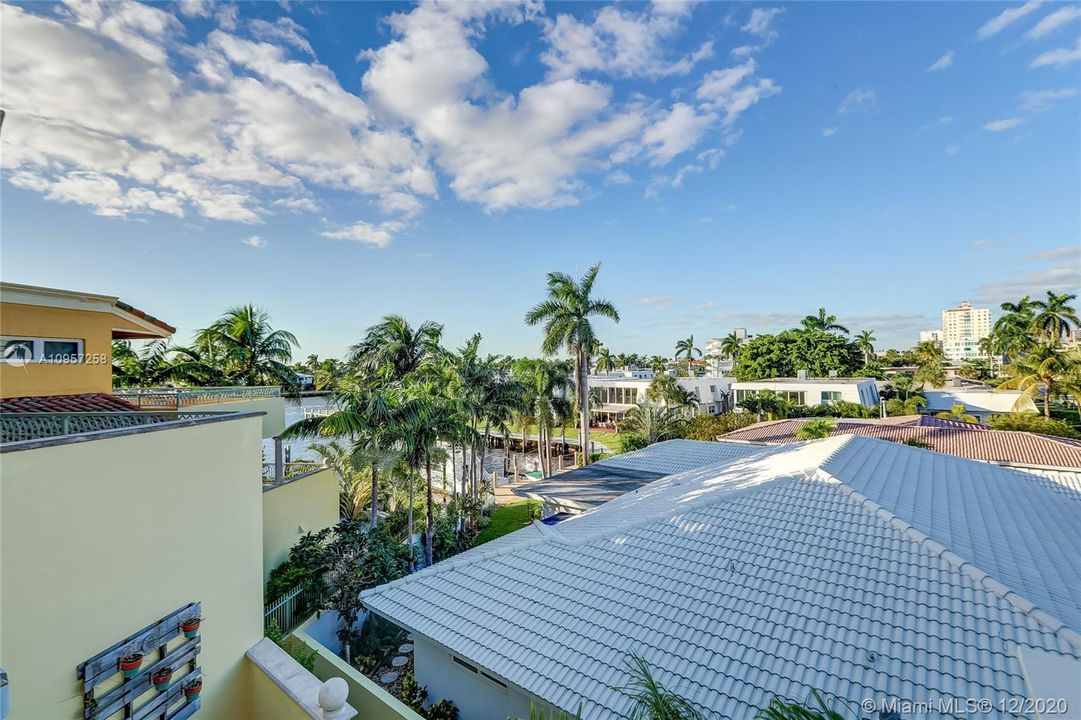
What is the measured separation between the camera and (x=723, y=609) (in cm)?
641

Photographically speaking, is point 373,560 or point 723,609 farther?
point 373,560

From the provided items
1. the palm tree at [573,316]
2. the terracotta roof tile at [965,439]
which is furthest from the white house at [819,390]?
the palm tree at [573,316]

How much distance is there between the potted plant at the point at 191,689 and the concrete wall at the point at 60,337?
269 inches

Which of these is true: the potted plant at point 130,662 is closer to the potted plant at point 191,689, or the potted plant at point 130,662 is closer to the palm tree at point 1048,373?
the potted plant at point 191,689

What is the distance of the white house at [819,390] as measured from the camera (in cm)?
3947

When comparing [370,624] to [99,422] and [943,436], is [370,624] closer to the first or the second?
[99,422]

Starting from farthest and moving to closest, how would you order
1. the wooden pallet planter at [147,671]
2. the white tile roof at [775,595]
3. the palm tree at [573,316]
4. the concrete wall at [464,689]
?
the palm tree at [573,316] → the concrete wall at [464,689] → the white tile roof at [775,595] → the wooden pallet planter at [147,671]

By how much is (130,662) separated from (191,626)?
870mm

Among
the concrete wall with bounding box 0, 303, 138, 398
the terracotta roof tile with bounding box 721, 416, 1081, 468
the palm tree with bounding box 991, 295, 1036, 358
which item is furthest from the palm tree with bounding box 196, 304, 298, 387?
the palm tree with bounding box 991, 295, 1036, 358

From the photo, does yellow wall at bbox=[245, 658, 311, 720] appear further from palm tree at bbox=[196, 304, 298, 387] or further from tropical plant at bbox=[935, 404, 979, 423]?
tropical plant at bbox=[935, 404, 979, 423]

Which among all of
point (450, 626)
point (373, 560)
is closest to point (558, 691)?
point (450, 626)

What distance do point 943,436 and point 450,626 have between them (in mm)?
26262

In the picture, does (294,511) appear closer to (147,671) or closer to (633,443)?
(147,671)

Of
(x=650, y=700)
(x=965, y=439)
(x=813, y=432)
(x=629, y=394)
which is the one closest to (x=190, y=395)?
(x=650, y=700)
